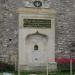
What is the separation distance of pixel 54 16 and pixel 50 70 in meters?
2.80

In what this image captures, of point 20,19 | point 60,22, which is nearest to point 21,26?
point 20,19

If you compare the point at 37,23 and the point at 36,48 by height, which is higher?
the point at 37,23

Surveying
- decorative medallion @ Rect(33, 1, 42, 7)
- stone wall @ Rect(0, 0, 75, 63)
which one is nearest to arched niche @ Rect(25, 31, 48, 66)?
stone wall @ Rect(0, 0, 75, 63)

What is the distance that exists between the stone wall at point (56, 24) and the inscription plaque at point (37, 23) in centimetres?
46

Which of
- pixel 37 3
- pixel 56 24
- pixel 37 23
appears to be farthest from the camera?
pixel 56 24

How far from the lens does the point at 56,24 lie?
27.0 m

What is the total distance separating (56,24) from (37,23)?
1018 mm

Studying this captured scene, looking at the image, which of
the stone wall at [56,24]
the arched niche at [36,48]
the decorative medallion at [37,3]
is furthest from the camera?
the arched niche at [36,48]

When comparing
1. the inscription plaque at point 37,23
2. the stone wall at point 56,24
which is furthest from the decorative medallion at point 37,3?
the inscription plaque at point 37,23

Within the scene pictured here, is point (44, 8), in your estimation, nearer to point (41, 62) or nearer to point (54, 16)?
point (54, 16)

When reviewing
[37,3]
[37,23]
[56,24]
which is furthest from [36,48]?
[37,3]

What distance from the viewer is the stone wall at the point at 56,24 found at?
2662 centimetres

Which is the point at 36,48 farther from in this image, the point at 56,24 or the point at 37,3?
the point at 37,3

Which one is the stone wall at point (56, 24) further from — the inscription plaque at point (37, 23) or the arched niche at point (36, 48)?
the arched niche at point (36, 48)
